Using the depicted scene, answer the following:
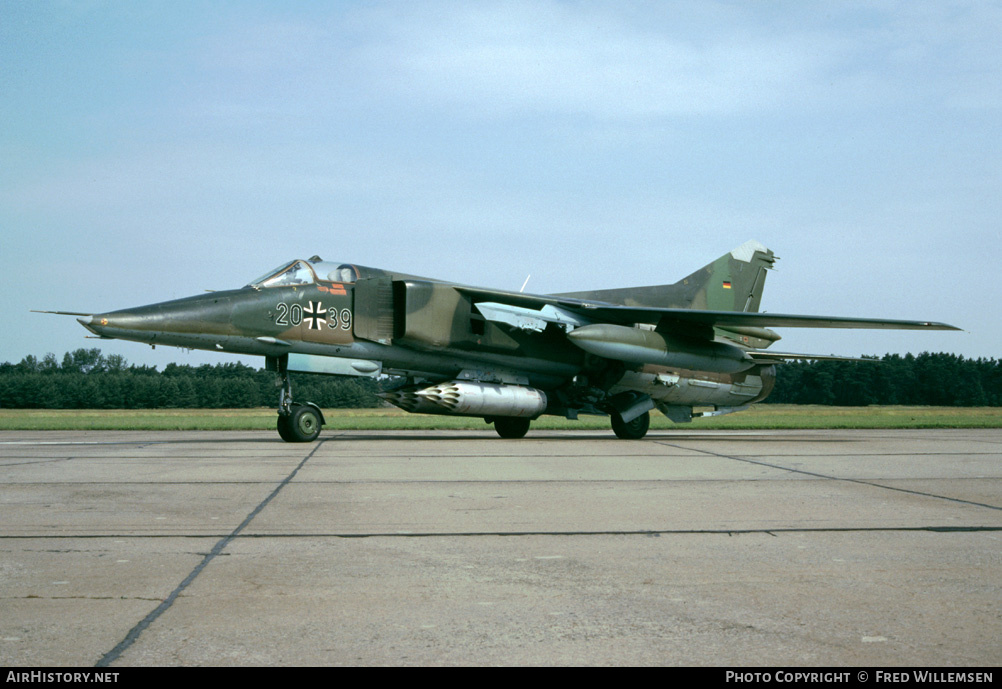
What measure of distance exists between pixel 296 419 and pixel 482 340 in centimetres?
384

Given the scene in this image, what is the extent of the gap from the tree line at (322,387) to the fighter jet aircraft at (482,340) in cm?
3255

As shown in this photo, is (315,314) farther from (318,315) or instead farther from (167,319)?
(167,319)

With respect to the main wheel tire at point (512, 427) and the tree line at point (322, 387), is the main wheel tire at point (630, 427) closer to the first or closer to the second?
the main wheel tire at point (512, 427)

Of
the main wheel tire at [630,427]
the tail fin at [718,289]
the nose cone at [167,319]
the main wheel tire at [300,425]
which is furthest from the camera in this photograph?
the tail fin at [718,289]

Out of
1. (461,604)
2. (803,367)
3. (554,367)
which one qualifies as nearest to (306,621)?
(461,604)

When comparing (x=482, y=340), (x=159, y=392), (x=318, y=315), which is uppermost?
(x=318, y=315)

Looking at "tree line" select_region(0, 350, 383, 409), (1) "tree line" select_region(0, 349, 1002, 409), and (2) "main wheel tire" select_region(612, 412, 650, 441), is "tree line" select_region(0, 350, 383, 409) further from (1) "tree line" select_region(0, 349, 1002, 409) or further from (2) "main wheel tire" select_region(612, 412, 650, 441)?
(2) "main wheel tire" select_region(612, 412, 650, 441)

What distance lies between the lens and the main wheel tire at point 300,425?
13.8m

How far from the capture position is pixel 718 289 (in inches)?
778

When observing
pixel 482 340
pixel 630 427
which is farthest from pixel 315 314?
pixel 630 427

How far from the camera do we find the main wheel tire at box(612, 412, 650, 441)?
16891 mm

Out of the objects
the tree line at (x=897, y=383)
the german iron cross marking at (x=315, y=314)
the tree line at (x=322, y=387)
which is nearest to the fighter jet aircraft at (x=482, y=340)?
the german iron cross marking at (x=315, y=314)

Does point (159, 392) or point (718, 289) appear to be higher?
point (718, 289)
